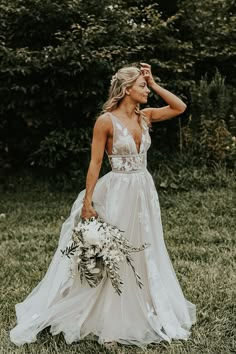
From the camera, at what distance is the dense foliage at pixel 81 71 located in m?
8.70

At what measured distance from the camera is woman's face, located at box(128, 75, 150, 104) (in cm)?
418

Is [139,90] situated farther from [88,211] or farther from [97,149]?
[88,211]

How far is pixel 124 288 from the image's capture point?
431 cm

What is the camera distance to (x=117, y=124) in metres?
4.17

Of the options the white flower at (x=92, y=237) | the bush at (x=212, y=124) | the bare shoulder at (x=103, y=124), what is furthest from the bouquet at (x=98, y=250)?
the bush at (x=212, y=124)

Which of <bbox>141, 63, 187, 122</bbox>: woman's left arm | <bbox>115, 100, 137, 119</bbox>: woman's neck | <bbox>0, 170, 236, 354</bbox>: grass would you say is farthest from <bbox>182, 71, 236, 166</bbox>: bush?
<bbox>115, 100, 137, 119</bbox>: woman's neck

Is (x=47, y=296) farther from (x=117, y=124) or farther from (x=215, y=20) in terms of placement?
(x=215, y=20)

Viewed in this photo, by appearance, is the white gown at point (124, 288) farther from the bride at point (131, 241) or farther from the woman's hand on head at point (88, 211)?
the woman's hand on head at point (88, 211)

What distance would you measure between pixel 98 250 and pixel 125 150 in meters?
0.73

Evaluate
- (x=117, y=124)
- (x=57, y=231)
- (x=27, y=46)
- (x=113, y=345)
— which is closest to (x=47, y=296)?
(x=113, y=345)

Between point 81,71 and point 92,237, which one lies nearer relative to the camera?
point 92,237

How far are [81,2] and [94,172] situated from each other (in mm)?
5469

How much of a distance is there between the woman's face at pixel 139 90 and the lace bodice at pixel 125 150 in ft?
→ 0.64

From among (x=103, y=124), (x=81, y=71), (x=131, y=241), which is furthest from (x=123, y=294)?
(x=81, y=71)
